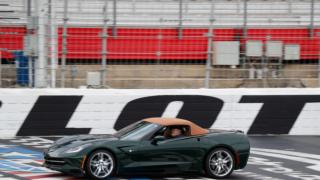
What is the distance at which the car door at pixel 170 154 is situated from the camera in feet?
35.9

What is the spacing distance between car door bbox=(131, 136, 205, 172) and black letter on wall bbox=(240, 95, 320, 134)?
605 cm

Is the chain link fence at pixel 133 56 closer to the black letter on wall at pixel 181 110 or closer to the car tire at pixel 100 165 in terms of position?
the black letter on wall at pixel 181 110

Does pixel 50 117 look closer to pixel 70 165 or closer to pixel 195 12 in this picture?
pixel 70 165

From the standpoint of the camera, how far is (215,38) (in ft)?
62.9

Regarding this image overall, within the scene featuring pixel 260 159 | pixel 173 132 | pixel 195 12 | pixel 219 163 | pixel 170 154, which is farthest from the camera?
pixel 195 12

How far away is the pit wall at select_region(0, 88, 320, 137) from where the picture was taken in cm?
1598

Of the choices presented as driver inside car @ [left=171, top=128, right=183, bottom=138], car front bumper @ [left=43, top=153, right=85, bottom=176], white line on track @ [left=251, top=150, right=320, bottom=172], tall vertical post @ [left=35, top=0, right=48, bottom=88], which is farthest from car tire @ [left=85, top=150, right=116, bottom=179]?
tall vertical post @ [left=35, top=0, right=48, bottom=88]

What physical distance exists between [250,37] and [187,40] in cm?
247

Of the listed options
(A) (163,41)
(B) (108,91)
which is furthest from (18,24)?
(A) (163,41)

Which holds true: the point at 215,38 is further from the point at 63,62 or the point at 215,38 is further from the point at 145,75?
the point at 63,62

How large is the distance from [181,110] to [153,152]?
585 centimetres

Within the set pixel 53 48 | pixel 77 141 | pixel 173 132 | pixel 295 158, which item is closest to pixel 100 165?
pixel 77 141

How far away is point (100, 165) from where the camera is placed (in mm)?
10695

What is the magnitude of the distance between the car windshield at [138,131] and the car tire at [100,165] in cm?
53
